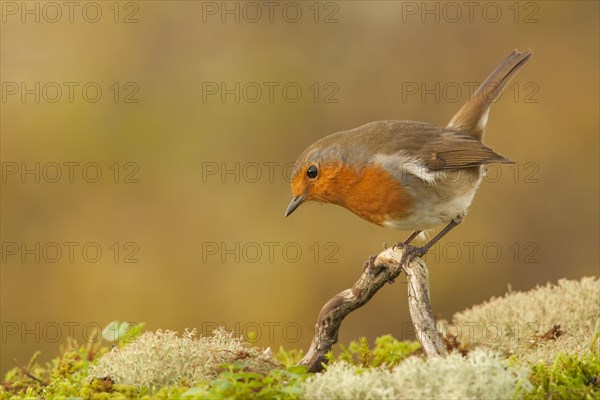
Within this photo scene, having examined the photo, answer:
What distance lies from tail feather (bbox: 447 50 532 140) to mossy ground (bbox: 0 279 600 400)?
177 cm

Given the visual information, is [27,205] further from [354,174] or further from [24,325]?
[354,174]

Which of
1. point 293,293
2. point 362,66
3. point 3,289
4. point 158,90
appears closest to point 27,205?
point 3,289

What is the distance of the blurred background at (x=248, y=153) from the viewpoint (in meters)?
7.64

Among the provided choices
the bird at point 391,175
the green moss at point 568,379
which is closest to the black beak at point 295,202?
the bird at point 391,175

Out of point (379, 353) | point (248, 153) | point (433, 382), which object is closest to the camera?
point (433, 382)

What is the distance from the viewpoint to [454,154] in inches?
181

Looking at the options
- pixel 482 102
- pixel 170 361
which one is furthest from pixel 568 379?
pixel 482 102

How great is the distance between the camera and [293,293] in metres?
7.71

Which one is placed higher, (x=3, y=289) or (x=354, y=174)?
(x=354, y=174)

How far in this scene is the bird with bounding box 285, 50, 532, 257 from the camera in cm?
434

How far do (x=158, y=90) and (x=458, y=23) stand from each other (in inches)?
134

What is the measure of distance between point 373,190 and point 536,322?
48.9 inches

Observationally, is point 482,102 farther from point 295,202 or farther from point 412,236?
point 295,202

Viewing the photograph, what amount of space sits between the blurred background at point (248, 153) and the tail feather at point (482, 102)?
2.51m
